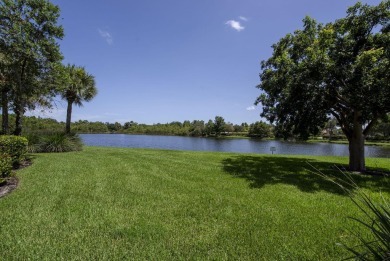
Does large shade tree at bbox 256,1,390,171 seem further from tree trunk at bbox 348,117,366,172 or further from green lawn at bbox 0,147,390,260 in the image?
green lawn at bbox 0,147,390,260

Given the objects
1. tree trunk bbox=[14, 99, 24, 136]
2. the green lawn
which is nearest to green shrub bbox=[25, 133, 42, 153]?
tree trunk bbox=[14, 99, 24, 136]

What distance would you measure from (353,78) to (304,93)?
1.88 meters

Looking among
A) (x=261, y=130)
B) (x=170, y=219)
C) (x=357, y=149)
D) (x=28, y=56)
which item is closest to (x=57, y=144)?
(x=28, y=56)

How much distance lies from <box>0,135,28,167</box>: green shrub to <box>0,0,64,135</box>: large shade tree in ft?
12.9

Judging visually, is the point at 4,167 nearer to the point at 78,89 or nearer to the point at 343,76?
the point at 343,76

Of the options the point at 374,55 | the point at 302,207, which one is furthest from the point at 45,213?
the point at 374,55

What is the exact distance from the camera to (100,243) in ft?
11.8

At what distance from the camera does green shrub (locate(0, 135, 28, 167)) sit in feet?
27.5

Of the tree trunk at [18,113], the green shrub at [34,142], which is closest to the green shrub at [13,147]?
the tree trunk at [18,113]

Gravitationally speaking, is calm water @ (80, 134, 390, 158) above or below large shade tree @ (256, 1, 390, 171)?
below

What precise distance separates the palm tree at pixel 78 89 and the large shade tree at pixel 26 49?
25.2ft

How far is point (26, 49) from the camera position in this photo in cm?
1088

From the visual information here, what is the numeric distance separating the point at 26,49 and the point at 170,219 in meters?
11.1

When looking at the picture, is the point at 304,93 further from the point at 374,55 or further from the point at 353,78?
the point at 374,55
